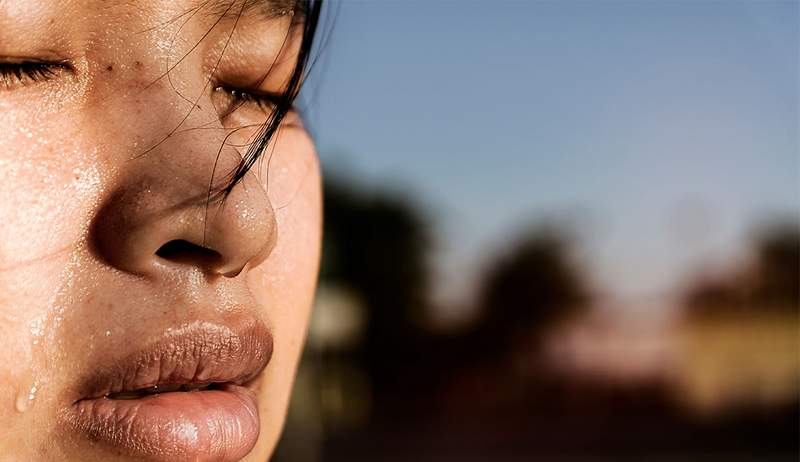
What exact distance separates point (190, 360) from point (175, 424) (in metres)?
0.07

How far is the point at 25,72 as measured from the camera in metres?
0.85

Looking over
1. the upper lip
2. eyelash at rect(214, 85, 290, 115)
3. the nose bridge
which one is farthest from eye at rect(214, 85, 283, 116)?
the upper lip

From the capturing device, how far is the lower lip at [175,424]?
0.84 meters

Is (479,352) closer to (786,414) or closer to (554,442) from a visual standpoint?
(554,442)

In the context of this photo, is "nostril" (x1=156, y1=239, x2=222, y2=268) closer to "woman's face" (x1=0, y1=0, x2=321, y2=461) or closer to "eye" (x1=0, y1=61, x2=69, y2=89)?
"woman's face" (x1=0, y1=0, x2=321, y2=461)

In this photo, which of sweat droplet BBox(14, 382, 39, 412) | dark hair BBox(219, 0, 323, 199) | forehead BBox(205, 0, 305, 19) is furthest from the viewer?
dark hair BBox(219, 0, 323, 199)

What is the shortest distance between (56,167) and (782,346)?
20845 mm

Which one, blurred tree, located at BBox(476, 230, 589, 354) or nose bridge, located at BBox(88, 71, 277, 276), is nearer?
nose bridge, located at BBox(88, 71, 277, 276)

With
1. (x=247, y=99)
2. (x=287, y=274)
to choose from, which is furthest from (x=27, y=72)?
(x=287, y=274)

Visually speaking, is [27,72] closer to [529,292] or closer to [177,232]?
[177,232]

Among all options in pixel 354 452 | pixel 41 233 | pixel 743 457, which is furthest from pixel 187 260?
pixel 354 452

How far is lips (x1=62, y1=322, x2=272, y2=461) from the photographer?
84 centimetres

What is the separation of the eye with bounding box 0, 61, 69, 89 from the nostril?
20 centimetres

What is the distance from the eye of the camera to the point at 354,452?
19.5 m
